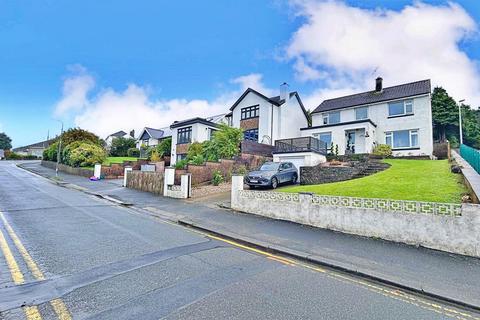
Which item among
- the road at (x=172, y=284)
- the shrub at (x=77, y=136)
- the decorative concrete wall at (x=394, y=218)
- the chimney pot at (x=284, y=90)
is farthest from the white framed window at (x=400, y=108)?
the shrub at (x=77, y=136)

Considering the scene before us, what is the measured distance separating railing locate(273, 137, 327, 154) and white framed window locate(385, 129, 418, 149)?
7.66 metres

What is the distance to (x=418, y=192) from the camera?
9.83 metres

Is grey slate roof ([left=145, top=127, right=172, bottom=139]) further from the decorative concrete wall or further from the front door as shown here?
the decorative concrete wall

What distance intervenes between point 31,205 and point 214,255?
10.5 meters

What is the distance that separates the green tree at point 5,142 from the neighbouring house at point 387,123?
404ft

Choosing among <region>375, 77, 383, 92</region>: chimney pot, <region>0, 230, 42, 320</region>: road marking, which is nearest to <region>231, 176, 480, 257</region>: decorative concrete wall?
<region>0, 230, 42, 320</region>: road marking

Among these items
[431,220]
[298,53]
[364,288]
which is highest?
[298,53]

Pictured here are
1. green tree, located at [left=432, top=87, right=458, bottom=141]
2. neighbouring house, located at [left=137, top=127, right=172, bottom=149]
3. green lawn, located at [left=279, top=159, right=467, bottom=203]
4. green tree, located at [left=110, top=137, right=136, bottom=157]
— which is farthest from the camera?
green tree, located at [left=110, top=137, right=136, bottom=157]

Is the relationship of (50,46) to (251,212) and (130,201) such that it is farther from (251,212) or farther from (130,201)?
(251,212)

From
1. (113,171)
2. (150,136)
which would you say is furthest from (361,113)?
(150,136)

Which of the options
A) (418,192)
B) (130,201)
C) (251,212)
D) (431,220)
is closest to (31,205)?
(130,201)

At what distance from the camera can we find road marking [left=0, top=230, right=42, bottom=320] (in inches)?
134

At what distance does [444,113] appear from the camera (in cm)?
4347

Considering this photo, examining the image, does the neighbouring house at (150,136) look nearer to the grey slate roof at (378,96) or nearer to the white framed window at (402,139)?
the grey slate roof at (378,96)
